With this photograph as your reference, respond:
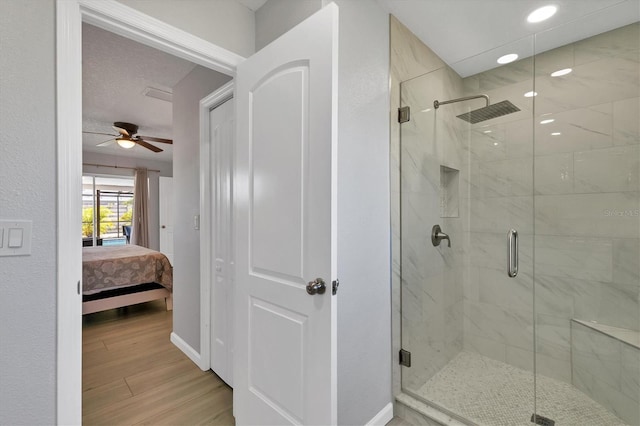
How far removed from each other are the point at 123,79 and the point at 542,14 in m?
3.40

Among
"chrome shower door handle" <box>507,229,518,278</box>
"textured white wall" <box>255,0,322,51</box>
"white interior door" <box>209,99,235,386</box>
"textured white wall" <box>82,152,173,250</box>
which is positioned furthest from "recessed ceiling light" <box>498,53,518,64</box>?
"textured white wall" <box>82,152,173,250</box>

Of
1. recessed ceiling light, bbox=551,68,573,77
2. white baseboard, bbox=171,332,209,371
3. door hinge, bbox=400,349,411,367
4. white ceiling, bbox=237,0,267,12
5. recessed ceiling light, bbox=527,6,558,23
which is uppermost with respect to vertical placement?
recessed ceiling light, bbox=527,6,558,23

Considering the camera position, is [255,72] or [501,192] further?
[501,192]

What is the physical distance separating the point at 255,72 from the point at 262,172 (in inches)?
20.9

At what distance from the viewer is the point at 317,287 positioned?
3.95 ft

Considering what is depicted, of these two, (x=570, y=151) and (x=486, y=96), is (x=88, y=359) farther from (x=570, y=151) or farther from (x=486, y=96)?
(x=570, y=151)

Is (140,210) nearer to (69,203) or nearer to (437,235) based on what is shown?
(69,203)

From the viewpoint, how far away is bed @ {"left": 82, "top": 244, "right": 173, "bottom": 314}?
3.48 m
